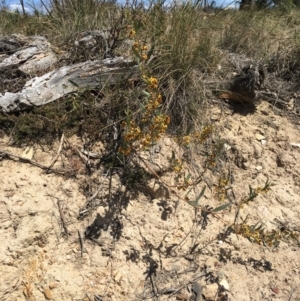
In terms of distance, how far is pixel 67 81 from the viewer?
9.01 feet

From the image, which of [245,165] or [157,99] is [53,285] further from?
[245,165]

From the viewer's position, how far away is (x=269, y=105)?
10.8 ft

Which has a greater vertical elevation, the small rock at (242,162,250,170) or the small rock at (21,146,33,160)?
the small rock at (21,146,33,160)

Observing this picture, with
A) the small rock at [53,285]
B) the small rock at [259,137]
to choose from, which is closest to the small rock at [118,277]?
the small rock at [53,285]

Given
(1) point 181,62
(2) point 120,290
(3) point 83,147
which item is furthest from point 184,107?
(2) point 120,290

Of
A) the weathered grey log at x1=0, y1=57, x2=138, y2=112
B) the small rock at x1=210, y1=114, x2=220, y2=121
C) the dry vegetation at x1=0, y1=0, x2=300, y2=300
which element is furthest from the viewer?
the small rock at x1=210, y1=114, x2=220, y2=121

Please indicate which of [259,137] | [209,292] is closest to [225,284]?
[209,292]

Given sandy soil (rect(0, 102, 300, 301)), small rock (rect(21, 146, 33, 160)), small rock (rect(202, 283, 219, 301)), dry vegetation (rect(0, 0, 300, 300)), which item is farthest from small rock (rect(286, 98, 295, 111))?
small rock (rect(21, 146, 33, 160))

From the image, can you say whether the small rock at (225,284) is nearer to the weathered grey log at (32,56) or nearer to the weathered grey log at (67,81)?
the weathered grey log at (67,81)

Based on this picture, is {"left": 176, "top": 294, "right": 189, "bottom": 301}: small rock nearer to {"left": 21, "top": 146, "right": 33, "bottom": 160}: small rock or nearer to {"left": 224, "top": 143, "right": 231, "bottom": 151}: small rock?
{"left": 224, "top": 143, "right": 231, "bottom": 151}: small rock

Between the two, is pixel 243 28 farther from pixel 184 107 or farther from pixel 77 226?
pixel 77 226

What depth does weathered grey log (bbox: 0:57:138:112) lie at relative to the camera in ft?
8.56

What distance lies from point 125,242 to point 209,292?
0.59 meters

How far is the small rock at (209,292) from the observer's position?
2383mm
